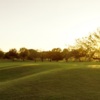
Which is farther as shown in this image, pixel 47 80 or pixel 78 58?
pixel 78 58

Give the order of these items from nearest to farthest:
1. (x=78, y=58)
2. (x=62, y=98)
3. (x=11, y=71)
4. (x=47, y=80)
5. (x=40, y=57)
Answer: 1. (x=62, y=98)
2. (x=47, y=80)
3. (x=11, y=71)
4. (x=78, y=58)
5. (x=40, y=57)

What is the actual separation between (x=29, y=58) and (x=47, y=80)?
129 m

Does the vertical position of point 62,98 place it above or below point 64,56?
below

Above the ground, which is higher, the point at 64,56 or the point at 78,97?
the point at 64,56

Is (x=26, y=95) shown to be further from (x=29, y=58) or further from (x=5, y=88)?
(x=29, y=58)

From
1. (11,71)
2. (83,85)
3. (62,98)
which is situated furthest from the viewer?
(11,71)

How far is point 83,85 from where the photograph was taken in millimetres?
25922

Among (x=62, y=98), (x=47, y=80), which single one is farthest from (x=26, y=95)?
(x=47, y=80)

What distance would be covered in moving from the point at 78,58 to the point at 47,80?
109m

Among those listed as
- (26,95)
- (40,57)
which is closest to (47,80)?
(26,95)

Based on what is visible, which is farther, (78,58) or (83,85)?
(78,58)

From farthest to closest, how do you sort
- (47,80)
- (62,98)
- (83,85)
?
(47,80), (83,85), (62,98)

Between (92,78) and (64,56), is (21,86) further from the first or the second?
(64,56)

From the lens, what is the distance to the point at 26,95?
2173cm
